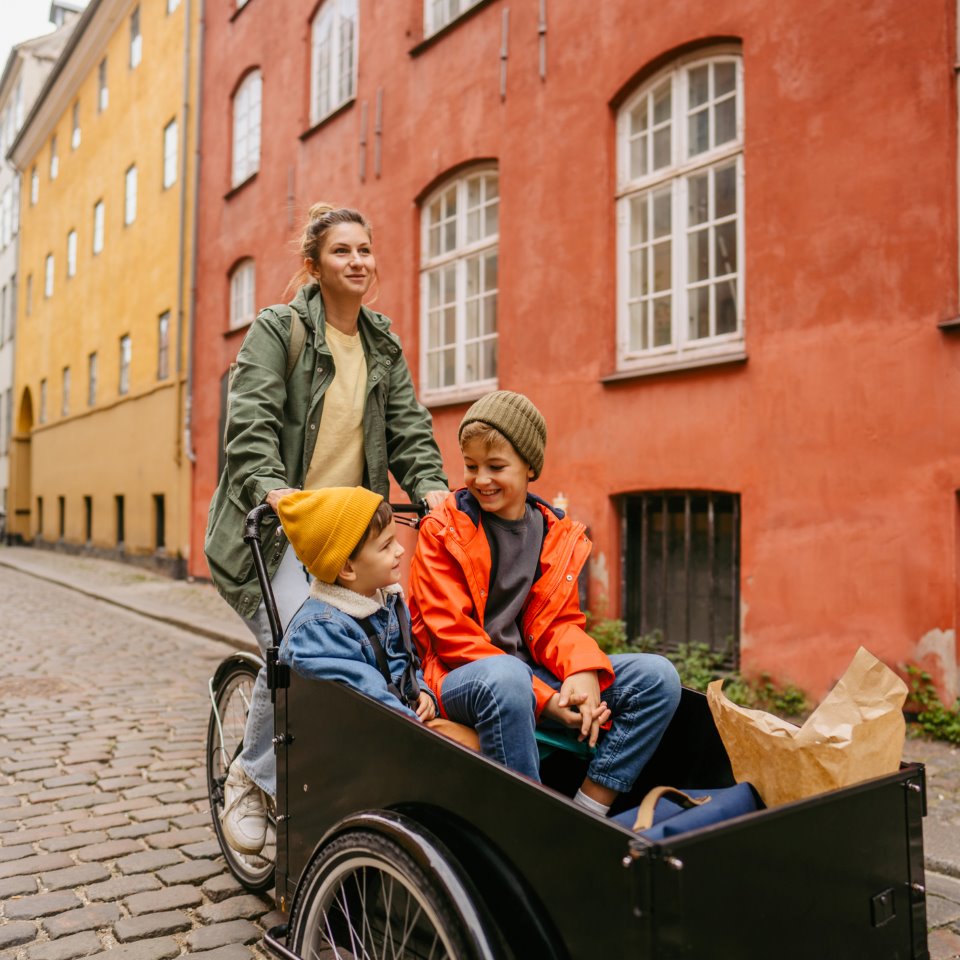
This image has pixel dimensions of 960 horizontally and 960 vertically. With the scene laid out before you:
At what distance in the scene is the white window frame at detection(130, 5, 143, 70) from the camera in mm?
19172

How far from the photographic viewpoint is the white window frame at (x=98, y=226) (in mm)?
21594

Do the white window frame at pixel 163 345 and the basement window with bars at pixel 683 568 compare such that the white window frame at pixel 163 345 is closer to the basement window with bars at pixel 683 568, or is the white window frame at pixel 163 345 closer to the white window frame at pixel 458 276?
the white window frame at pixel 458 276

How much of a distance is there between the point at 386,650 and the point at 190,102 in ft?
51.7

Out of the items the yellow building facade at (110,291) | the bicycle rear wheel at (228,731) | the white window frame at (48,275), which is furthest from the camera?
the white window frame at (48,275)

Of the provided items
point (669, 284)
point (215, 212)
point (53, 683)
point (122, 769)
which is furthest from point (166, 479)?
point (122, 769)

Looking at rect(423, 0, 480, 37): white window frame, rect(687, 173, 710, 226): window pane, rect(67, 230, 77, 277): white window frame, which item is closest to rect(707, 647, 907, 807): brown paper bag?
rect(687, 173, 710, 226): window pane

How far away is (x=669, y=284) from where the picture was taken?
7387 mm

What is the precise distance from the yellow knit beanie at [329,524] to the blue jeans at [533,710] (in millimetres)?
416

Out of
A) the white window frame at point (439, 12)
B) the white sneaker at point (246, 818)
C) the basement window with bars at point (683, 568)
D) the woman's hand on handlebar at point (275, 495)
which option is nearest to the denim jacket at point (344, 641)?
the woman's hand on handlebar at point (275, 495)

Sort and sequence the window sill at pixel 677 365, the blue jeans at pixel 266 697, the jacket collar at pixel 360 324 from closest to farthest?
the blue jeans at pixel 266 697
the jacket collar at pixel 360 324
the window sill at pixel 677 365

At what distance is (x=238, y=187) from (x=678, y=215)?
8865 mm

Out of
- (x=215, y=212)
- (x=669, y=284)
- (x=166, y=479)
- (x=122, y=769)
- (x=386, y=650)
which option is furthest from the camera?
(x=166, y=479)

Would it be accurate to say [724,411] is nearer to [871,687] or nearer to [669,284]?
[669,284]

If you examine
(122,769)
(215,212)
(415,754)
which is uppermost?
(215,212)
